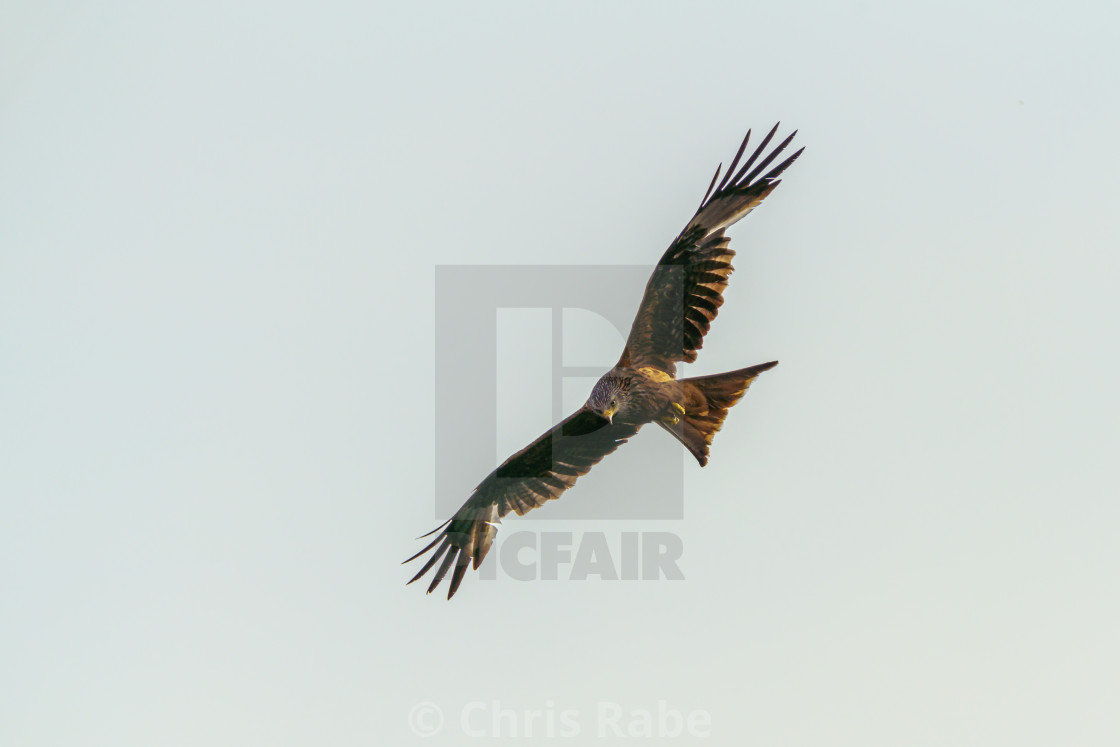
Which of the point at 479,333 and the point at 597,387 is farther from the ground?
the point at 479,333

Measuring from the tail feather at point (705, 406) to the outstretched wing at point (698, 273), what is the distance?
13.6 inches

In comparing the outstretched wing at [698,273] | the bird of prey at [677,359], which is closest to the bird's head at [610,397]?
the bird of prey at [677,359]

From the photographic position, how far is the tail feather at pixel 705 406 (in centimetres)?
514

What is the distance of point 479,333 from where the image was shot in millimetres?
6230

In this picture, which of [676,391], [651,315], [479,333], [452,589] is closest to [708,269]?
[651,315]

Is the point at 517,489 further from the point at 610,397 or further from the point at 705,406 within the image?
the point at 705,406

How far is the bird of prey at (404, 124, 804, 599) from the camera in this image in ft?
17.0

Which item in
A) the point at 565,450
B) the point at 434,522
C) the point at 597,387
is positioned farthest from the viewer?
the point at 434,522

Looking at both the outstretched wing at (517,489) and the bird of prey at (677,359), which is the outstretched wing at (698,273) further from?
the outstretched wing at (517,489)

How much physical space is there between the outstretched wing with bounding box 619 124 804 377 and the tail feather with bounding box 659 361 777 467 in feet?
1.14

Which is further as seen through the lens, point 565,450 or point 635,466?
point 635,466

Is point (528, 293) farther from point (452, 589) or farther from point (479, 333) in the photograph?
point (452, 589)

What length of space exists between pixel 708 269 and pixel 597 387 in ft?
3.28

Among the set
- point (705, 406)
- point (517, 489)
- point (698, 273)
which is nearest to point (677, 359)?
point (705, 406)
